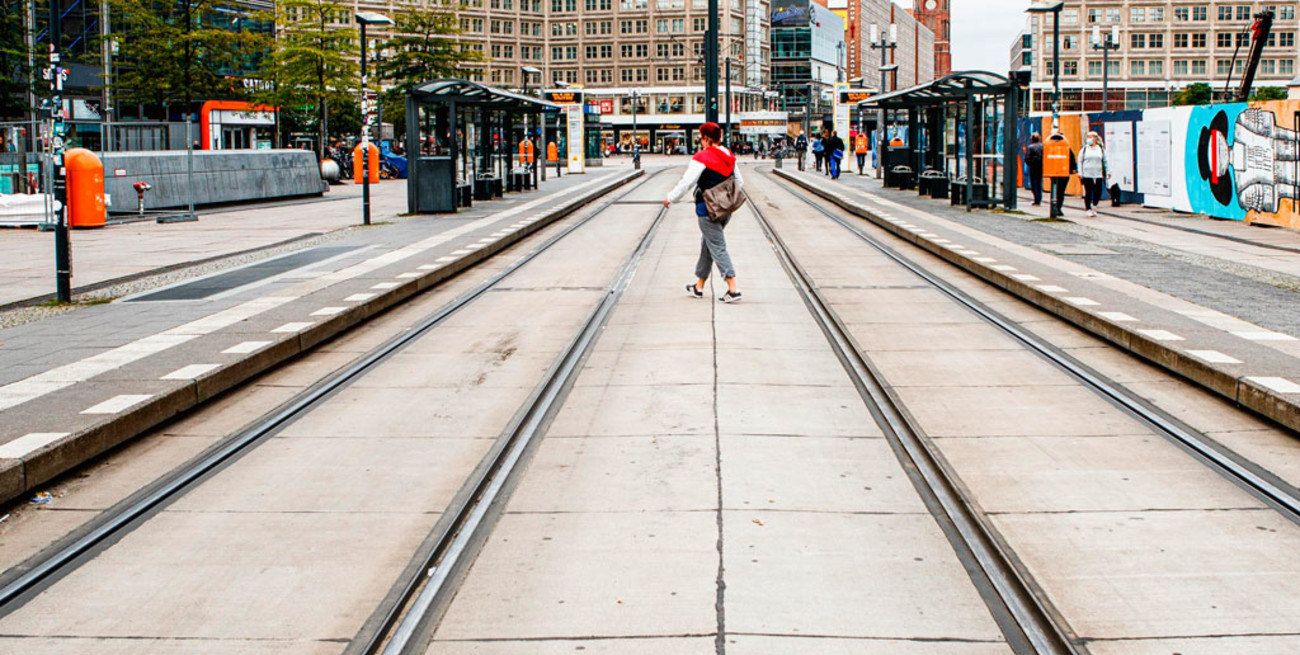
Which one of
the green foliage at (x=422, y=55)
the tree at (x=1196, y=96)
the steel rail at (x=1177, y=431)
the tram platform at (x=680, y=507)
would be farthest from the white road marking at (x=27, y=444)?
the tree at (x=1196, y=96)

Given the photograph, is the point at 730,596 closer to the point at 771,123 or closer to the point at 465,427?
the point at 465,427

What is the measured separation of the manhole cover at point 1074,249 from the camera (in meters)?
18.2

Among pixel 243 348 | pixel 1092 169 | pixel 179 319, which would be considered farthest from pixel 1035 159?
pixel 243 348

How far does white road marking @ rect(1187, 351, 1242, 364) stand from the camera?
9.26 metres

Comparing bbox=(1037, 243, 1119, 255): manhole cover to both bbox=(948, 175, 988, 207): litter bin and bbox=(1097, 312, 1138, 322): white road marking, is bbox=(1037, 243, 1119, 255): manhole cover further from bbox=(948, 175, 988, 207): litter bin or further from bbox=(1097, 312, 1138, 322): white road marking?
bbox=(948, 175, 988, 207): litter bin

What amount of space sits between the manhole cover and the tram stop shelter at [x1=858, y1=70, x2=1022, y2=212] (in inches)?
284

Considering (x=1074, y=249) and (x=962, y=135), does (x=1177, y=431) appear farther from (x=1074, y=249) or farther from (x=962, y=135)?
(x=962, y=135)

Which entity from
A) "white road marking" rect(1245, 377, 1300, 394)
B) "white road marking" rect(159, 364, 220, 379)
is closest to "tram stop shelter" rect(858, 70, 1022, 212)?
"white road marking" rect(1245, 377, 1300, 394)

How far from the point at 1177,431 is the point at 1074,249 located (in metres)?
11.3

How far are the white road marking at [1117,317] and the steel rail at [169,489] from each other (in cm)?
575

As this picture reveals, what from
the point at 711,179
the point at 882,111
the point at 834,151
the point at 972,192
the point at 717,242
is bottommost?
the point at 717,242

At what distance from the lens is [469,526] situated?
20.0 feet

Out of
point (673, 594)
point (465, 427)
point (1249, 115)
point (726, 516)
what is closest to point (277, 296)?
point (465, 427)

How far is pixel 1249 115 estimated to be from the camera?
23906mm
